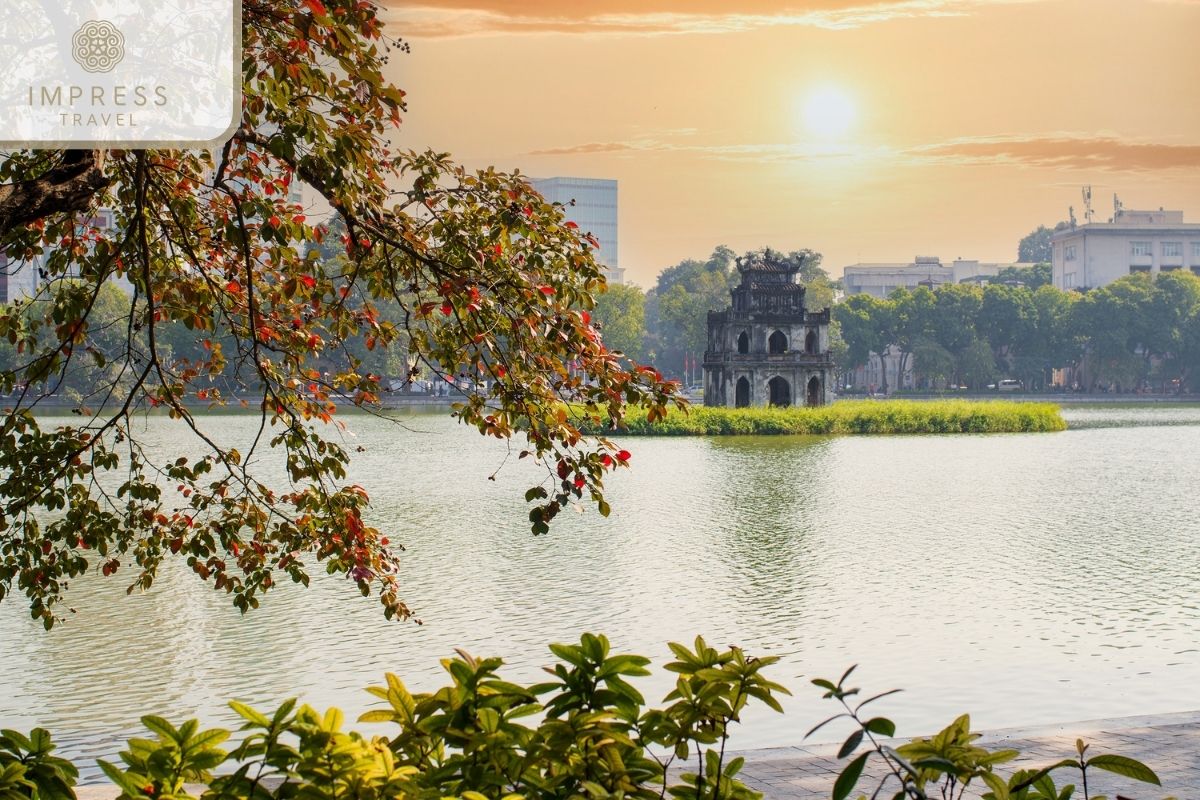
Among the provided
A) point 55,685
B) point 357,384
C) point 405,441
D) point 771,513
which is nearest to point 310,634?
point 55,685

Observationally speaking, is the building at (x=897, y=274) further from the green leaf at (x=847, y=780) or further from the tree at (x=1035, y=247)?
the green leaf at (x=847, y=780)

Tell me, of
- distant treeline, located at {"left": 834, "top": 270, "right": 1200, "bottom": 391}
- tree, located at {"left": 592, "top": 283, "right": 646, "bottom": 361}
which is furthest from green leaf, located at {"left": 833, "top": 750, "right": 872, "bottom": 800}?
distant treeline, located at {"left": 834, "top": 270, "right": 1200, "bottom": 391}

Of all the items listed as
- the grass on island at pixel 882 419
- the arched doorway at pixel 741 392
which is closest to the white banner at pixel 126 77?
the grass on island at pixel 882 419

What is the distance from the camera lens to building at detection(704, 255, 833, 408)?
52.5 metres

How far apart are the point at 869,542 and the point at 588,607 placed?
6.03m

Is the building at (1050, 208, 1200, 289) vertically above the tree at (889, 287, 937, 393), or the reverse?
the building at (1050, 208, 1200, 289)

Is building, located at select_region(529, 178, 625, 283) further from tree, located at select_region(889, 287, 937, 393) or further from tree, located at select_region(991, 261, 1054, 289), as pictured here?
tree, located at select_region(889, 287, 937, 393)

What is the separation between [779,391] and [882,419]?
23.3 feet

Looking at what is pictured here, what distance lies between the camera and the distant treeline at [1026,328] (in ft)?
279

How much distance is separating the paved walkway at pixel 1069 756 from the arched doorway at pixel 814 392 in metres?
45.9

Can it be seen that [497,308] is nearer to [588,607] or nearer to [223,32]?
[223,32]

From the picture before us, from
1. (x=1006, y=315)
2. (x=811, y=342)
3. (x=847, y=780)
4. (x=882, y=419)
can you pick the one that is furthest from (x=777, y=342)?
(x=847, y=780)

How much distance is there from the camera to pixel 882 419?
46438 millimetres

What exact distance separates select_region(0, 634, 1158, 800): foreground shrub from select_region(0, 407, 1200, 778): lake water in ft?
16.5
